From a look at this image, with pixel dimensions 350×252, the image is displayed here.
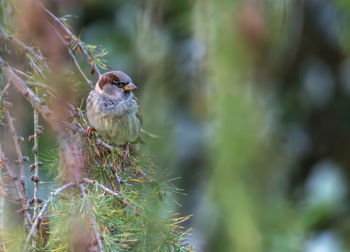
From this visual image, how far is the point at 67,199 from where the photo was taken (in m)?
1.31

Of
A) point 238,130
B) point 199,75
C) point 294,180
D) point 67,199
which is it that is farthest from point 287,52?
point 294,180

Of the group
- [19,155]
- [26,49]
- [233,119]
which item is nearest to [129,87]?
[26,49]

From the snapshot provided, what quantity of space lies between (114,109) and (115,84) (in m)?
0.10

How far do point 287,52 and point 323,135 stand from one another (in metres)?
1.94

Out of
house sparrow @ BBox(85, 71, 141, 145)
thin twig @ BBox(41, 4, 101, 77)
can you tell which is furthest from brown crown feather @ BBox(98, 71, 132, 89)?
thin twig @ BBox(41, 4, 101, 77)

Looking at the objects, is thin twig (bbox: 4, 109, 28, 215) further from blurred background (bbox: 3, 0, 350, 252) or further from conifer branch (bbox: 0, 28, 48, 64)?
blurred background (bbox: 3, 0, 350, 252)

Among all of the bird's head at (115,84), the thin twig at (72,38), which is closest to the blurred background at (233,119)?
the thin twig at (72,38)

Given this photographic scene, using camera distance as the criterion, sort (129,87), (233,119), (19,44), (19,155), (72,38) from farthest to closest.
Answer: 1. (129,87)
2. (72,38)
3. (19,44)
4. (19,155)
5. (233,119)

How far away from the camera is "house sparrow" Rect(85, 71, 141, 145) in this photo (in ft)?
7.16

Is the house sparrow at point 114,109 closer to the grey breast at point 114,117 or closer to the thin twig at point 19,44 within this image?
the grey breast at point 114,117

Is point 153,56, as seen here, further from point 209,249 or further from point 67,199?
point 209,249

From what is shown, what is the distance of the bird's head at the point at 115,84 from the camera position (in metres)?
2.29

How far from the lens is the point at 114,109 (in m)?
2.34

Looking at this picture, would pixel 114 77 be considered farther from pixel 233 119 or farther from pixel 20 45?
pixel 233 119
